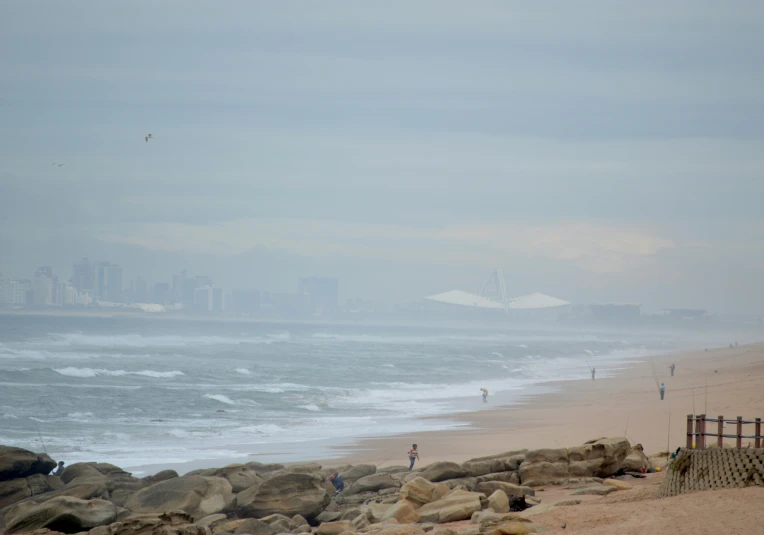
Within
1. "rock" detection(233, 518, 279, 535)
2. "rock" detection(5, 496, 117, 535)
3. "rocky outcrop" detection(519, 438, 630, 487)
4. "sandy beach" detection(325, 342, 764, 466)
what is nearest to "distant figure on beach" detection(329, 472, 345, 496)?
"rock" detection(233, 518, 279, 535)

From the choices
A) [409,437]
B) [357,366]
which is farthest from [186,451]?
[357,366]

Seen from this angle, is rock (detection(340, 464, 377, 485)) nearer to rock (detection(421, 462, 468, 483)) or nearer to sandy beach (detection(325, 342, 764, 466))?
rock (detection(421, 462, 468, 483))

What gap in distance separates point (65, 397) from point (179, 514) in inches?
952

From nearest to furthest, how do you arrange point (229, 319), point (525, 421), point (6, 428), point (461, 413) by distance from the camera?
point (6, 428)
point (525, 421)
point (461, 413)
point (229, 319)

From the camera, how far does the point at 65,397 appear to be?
106 feet

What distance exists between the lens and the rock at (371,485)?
14.1m

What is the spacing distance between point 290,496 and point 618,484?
5.17 metres

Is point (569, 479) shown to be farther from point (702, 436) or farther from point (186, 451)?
point (186, 451)

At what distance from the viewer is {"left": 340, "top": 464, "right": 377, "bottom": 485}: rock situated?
49.6ft

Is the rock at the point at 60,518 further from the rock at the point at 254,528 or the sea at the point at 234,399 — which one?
the sea at the point at 234,399

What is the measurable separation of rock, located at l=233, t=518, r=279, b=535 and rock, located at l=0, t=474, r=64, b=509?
4464 mm

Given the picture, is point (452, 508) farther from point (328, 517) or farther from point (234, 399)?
point (234, 399)

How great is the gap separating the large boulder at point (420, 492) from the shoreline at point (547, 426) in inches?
235

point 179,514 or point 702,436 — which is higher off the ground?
point 702,436
